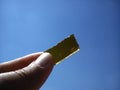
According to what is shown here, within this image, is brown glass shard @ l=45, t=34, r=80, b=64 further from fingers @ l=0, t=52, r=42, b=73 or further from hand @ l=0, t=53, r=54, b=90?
fingers @ l=0, t=52, r=42, b=73

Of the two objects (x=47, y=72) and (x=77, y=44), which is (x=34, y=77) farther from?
(x=77, y=44)

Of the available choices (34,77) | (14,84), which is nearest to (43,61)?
(34,77)

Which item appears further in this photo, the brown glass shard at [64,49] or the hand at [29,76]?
the brown glass shard at [64,49]

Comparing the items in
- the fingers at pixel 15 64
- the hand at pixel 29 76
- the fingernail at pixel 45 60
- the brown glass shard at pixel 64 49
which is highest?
the fingers at pixel 15 64

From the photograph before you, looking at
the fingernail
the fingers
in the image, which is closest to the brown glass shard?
the fingernail

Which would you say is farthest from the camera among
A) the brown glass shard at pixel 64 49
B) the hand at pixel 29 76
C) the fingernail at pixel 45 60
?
the brown glass shard at pixel 64 49

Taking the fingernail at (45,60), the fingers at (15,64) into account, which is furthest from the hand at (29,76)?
the fingers at (15,64)

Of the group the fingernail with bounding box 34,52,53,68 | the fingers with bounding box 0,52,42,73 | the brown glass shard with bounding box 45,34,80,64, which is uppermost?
the fingers with bounding box 0,52,42,73

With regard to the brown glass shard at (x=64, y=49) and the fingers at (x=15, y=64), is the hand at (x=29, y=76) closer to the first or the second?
the brown glass shard at (x=64, y=49)

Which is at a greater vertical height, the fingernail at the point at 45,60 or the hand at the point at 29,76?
the fingernail at the point at 45,60
